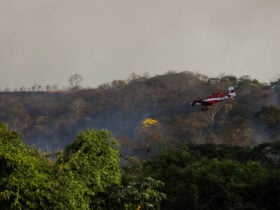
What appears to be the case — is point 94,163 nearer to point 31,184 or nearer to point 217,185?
point 31,184

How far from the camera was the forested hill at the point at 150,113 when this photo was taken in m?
69.5

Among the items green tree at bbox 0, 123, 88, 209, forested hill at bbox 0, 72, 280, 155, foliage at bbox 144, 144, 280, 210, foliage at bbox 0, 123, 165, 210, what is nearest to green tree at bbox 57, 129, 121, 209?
foliage at bbox 0, 123, 165, 210

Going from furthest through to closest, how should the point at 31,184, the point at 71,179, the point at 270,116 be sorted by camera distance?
the point at 270,116, the point at 71,179, the point at 31,184

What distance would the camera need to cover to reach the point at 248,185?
2309cm

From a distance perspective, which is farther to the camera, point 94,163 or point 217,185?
point 217,185

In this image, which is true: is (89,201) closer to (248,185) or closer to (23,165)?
(23,165)

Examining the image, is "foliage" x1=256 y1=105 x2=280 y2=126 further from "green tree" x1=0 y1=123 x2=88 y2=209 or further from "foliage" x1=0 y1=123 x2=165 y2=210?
"green tree" x1=0 y1=123 x2=88 y2=209

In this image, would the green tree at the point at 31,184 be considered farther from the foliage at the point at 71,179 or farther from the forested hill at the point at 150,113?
the forested hill at the point at 150,113

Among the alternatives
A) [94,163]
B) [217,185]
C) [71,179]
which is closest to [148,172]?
Result: [217,185]

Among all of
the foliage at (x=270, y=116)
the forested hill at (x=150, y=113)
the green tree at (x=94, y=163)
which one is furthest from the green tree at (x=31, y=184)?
the foliage at (x=270, y=116)

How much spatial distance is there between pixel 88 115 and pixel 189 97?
1889cm

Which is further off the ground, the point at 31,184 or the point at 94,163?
the point at 94,163

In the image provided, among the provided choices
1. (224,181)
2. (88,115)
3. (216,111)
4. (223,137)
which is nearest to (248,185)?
(224,181)

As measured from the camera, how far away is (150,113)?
90062 millimetres
